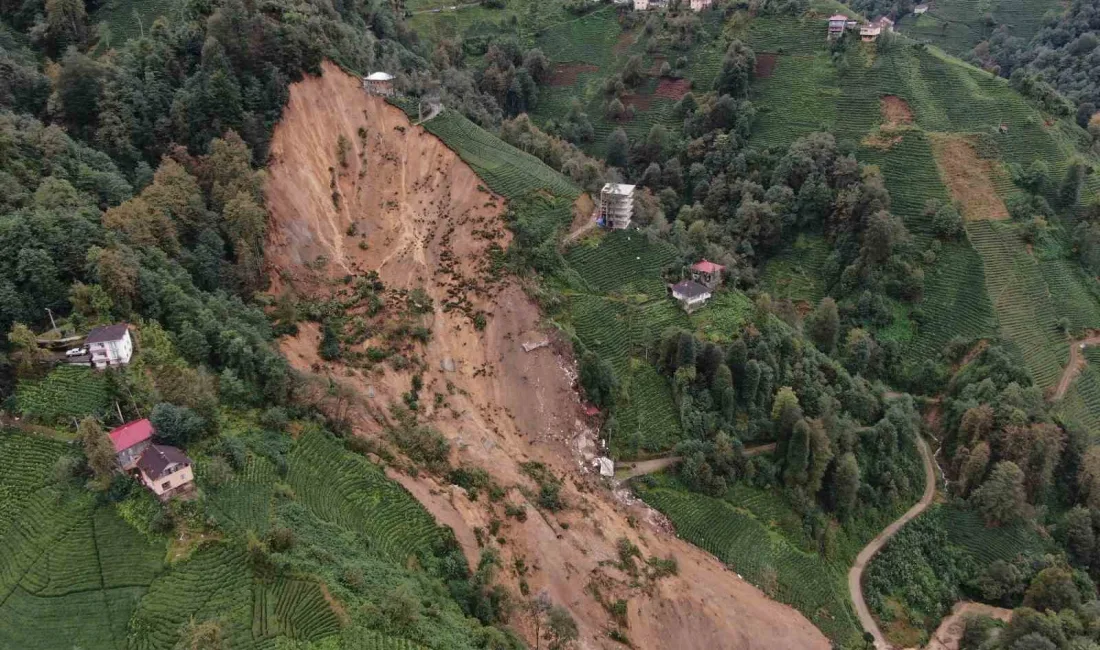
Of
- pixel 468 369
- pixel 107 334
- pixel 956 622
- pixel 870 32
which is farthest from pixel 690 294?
pixel 870 32

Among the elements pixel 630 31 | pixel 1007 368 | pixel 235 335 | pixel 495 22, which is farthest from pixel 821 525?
pixel 495 22

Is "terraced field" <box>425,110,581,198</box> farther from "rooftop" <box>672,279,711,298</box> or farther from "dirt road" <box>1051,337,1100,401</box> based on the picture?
"dirt road" <box>1051,337,1100,401</box>

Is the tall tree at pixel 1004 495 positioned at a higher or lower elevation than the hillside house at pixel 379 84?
lower

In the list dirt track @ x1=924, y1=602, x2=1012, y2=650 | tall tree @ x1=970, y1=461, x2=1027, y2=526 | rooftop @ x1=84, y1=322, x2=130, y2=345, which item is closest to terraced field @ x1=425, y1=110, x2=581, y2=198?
rooftop @ x1=84, y1=322, x2=130, y2=345

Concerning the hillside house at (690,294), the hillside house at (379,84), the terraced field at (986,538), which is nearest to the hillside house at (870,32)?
the hillside house at (690,294)

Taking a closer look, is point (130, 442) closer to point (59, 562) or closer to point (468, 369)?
point (59, 562)

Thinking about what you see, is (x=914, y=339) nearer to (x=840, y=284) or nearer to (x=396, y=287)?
(x=840, y=284)

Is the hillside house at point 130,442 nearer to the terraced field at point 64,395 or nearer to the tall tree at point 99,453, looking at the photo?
the tall tree at point 99,453
